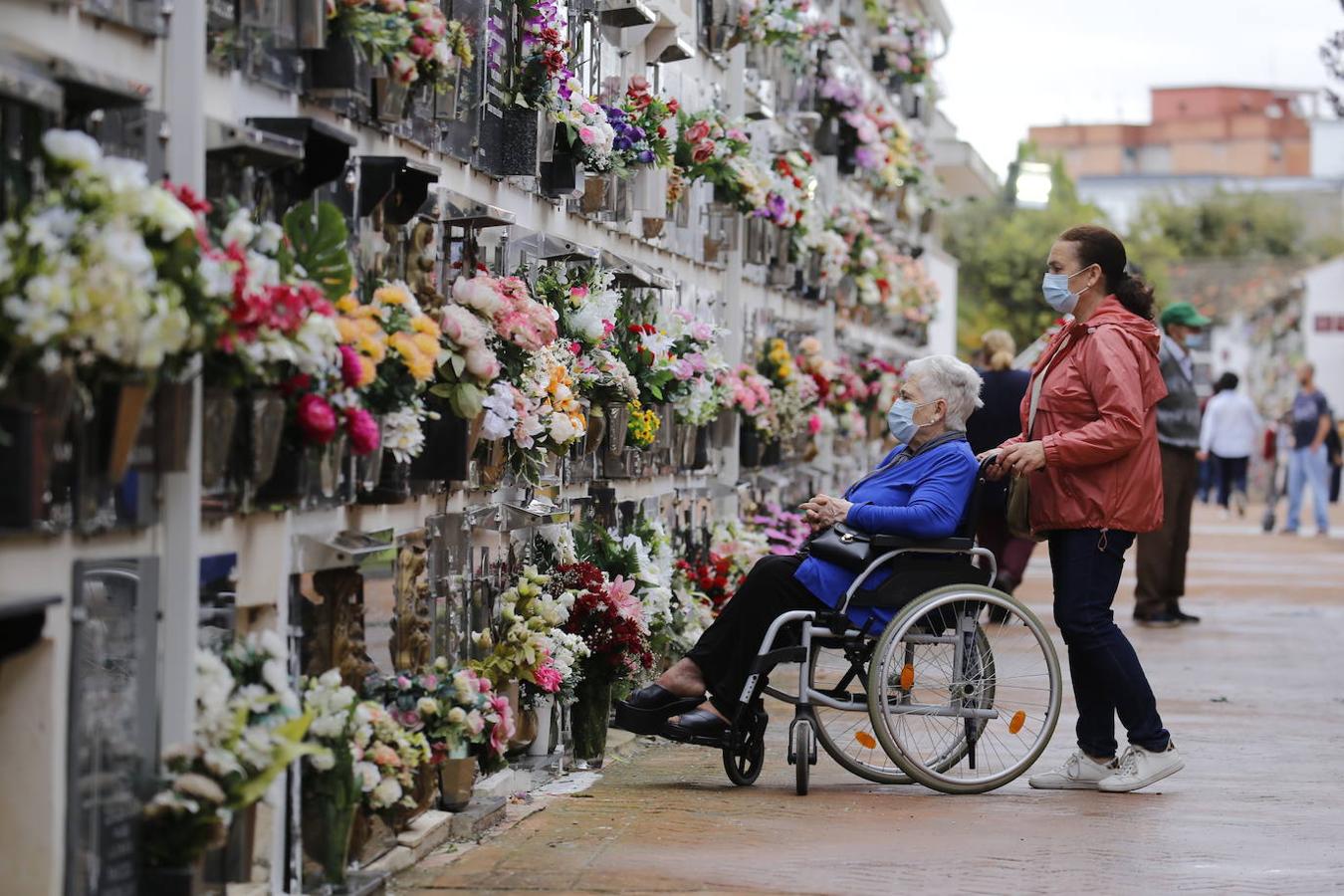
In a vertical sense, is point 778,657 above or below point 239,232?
below

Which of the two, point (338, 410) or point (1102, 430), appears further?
point (1102, 430)

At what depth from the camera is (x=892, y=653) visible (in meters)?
7.94

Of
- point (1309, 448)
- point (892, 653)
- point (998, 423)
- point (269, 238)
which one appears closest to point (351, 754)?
point (269, 238)

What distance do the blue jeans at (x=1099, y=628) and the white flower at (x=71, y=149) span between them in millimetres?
4718

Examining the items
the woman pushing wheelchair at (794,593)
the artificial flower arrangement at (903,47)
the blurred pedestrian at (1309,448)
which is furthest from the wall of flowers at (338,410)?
the blurred pedestrian at (1309,448)

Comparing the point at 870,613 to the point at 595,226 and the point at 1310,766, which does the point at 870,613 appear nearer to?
the point at 1310,766

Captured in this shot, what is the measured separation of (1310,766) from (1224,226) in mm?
79909

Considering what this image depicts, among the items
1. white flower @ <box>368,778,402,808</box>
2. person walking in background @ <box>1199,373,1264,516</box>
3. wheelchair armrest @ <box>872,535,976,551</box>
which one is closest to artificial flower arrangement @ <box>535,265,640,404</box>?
wheelchair armrest @ <box>872,535,976,551</box>

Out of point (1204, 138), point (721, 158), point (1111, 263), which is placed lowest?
point (1111, 263)

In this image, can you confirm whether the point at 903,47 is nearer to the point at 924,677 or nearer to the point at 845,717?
the point at 845,717

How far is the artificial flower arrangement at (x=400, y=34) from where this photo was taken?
20.3 feet

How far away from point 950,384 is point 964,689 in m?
1.15

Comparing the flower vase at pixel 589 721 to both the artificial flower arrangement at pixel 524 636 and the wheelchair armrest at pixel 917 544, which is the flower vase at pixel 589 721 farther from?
the wheelchair armrest at pixel 917 544

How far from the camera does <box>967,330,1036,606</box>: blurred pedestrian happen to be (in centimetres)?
1444
